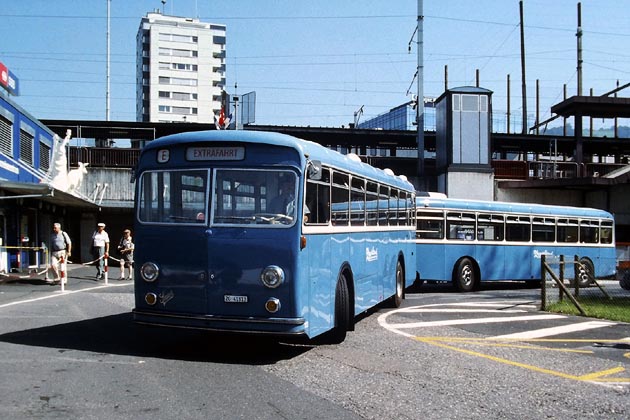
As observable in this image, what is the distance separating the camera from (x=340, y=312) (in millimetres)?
9547

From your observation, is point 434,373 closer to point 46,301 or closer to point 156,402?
point 156,402

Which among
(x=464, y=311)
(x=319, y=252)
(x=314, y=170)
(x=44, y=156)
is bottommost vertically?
(x=464, y=311)

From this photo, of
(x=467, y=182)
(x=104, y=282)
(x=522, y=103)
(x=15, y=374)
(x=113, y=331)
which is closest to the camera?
(x=15, y=374)

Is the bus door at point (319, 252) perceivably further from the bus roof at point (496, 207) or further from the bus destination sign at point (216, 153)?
the bus roof at point (496, 207)

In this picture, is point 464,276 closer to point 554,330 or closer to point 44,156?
point 554,330

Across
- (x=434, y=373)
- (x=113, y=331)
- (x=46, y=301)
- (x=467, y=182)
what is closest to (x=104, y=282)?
(x=46, y=301)

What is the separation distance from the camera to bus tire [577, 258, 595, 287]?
56.5 feet

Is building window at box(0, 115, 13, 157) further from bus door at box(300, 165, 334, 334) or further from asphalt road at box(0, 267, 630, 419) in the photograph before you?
bus door at box(300, 165, 334, 334)

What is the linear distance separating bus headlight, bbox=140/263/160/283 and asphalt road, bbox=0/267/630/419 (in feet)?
3.16

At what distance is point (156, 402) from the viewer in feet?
20.3

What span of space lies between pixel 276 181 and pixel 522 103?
5788 cm

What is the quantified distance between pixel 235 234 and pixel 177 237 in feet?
2.62

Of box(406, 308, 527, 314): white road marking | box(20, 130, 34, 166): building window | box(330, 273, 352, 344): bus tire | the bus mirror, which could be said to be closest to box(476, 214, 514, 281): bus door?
box(406, 308, 527, 314): white road marking

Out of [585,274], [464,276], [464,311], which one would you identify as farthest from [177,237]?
[585,274]
